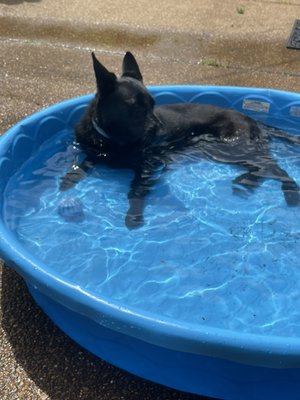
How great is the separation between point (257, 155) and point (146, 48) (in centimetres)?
325

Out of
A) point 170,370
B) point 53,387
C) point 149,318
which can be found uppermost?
point 149,318

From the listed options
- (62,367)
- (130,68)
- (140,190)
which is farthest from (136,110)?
(62,367)

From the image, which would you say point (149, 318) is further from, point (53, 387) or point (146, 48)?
point (146, 48)

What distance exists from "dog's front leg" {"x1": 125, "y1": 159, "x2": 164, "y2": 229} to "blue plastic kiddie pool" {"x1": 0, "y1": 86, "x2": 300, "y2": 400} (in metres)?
0.06

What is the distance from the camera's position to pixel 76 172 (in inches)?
165

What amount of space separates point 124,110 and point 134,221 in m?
0.79

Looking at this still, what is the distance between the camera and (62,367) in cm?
283

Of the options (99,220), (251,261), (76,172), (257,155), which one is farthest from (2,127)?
(251,261)

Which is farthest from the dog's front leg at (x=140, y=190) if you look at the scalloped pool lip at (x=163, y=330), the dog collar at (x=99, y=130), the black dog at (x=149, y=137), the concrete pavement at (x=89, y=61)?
the scalloped pool lip at (x=163, y=330)

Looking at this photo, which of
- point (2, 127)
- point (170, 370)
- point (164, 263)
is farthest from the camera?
point (2, 127)

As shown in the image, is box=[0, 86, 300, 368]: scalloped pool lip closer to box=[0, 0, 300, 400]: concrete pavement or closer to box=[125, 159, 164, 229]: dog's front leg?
box=[0, 0, 300, 400]: concrete pavement

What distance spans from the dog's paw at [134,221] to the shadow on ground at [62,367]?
2.88ft

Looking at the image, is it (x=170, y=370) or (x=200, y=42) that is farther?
(x=200, y=42)

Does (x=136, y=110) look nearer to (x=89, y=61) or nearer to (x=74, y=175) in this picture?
(x=74, y=175)
